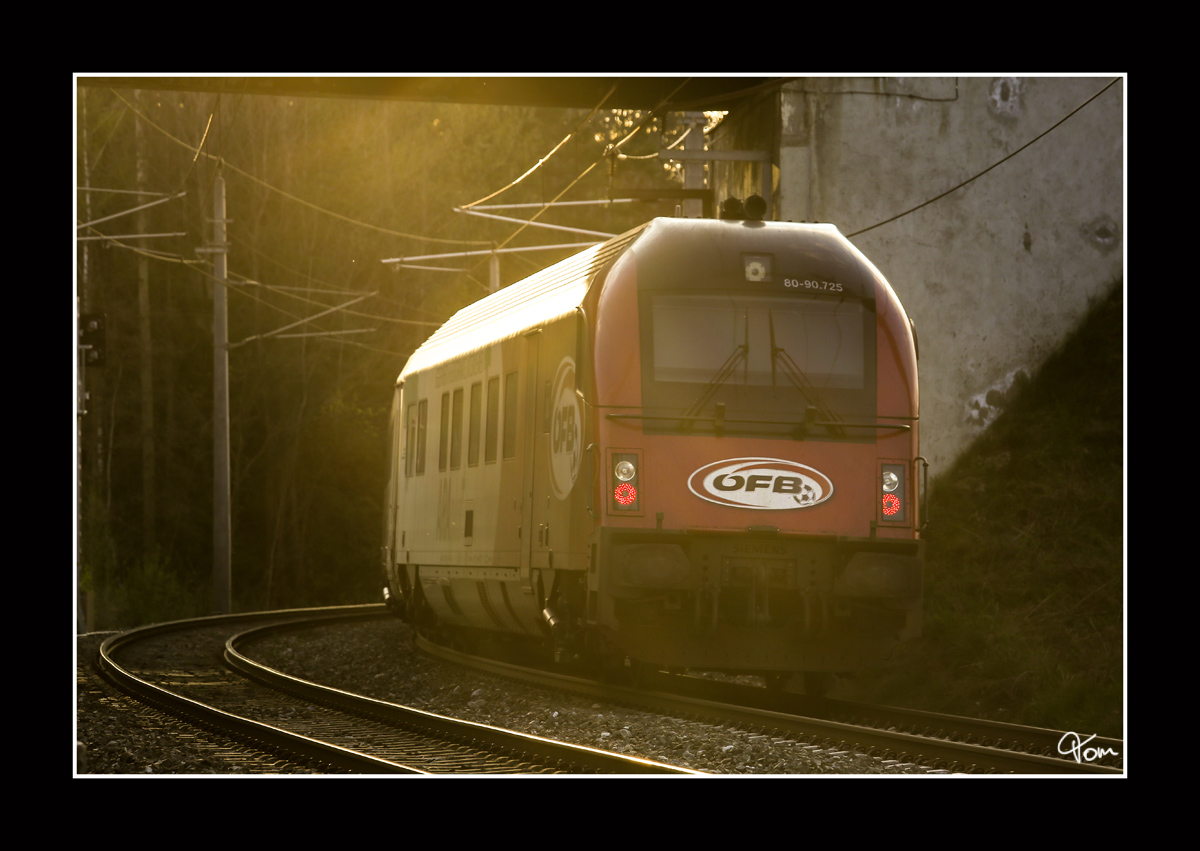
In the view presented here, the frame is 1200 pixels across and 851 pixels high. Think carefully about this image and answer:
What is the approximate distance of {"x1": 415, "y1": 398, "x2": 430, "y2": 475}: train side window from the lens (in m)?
16.9

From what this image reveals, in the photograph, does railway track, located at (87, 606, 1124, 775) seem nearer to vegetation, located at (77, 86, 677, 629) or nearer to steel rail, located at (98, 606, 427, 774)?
steel rail, located at (98, 606, 427, 774)

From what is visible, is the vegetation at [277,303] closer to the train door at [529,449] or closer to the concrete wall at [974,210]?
the concrete wall at [974,210]

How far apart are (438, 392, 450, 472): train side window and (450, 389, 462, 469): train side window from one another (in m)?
0.18

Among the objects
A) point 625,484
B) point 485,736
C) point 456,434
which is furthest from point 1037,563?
point 485,736

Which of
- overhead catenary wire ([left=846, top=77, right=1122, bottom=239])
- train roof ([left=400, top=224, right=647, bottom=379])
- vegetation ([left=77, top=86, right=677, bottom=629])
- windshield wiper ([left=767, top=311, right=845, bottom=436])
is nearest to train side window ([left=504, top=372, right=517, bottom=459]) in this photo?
train roof ([left=400, top=224, right=647, bottom=379])

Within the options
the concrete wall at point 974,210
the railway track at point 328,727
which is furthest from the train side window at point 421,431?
the concrete wall at point 974,210

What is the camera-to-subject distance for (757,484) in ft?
34.0

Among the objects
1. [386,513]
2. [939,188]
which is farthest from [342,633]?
[939,188]

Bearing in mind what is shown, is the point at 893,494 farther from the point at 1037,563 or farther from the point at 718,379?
the point at 1037,563

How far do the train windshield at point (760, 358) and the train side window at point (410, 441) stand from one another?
746cm

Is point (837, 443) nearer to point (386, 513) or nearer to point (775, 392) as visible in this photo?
point (775, 392)

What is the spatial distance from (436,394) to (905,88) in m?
5.77

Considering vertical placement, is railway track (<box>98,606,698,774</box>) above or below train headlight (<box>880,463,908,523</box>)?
below

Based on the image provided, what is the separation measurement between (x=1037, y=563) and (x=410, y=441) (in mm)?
7460
